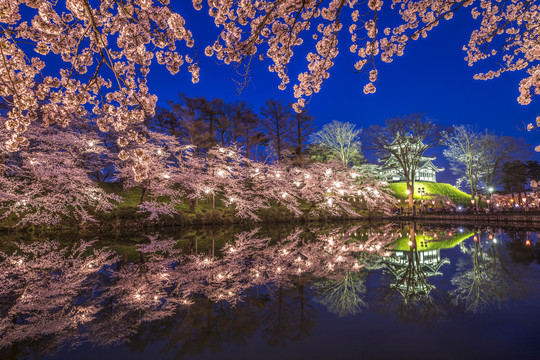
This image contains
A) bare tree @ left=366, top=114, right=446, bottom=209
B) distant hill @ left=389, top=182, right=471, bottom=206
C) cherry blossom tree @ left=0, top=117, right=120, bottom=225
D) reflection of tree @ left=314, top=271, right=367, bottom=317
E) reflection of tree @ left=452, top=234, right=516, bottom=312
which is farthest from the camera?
distant hill @ left=389, top=182, right=471, bottom=206

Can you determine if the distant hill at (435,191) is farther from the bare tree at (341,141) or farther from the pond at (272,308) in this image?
the pond at (272,308)

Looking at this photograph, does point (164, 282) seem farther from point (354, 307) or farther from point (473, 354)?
point (473, 354)

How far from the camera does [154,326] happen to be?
3781 millimetres

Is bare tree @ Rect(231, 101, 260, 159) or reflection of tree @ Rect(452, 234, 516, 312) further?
bare tree @ Rect(231, 101, 260, 159)

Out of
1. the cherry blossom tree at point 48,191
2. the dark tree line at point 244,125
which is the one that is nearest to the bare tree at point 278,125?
the dark tree line at point 244,125

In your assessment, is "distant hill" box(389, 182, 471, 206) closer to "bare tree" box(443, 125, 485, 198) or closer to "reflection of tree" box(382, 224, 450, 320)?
"bare tree" box(443, 125, 485, 198)

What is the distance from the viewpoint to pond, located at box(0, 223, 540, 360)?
317 centimetres

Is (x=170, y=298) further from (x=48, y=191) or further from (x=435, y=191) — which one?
(x=435, y=191)

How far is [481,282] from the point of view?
222 inches

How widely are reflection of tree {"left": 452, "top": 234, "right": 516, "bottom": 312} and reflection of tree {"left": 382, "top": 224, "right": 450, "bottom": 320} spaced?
18.2 inches

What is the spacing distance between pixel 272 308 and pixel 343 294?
1.60 m

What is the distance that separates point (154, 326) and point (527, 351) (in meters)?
4.80

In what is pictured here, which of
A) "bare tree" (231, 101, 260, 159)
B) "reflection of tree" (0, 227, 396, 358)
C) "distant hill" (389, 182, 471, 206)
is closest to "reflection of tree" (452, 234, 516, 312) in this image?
"reflection of tree" (0, 227, 396, 358)

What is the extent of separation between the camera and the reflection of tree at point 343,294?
4391 millimetres
